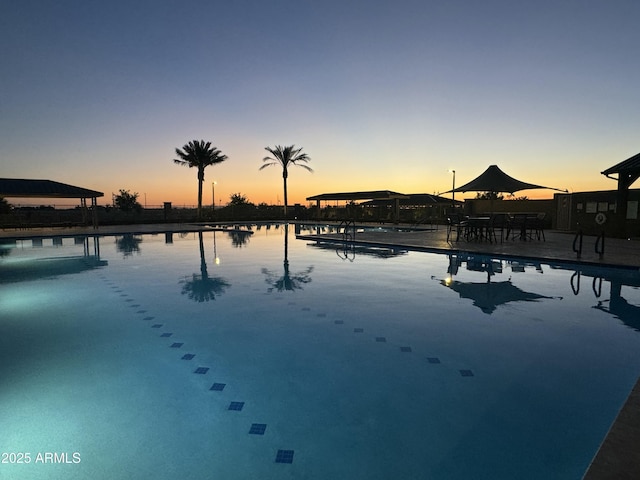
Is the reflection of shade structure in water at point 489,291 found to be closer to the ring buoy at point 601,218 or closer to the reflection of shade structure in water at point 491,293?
the reflection of shade structure in water at point 491,293

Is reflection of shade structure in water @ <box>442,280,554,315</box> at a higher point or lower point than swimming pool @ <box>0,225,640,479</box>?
higher

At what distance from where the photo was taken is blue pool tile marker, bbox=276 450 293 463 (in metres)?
2.12

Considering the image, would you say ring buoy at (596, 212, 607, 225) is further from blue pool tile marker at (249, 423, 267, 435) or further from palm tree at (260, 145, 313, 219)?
palm tree at (260, 145, 313, 219)

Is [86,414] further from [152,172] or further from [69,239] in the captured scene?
[152,172]

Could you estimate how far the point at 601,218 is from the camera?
15.1 meters

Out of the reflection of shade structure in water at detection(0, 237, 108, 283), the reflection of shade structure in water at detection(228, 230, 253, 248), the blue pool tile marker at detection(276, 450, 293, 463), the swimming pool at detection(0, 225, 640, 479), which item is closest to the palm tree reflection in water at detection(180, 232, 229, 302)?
the swimming pool at detection(0, 225, 640, 479)

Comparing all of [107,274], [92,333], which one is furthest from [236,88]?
[92,333]

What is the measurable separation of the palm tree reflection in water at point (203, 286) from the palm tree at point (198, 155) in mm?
24510

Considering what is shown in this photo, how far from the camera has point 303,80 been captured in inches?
728

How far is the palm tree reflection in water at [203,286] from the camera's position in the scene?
656 centimetres

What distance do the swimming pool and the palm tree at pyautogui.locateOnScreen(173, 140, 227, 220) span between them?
987 inches

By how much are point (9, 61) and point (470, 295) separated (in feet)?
70.0

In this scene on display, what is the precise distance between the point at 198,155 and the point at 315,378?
101 ft

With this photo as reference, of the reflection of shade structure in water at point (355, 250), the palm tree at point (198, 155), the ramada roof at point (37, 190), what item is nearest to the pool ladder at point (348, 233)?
the reflection of shade structure in water at point (355, 250)
